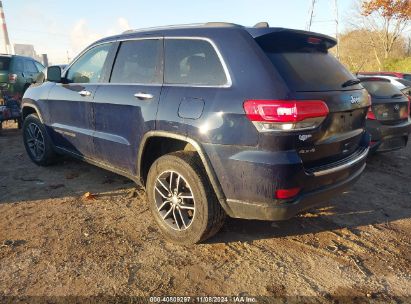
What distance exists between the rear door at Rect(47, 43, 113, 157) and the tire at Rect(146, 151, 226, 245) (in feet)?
4.11

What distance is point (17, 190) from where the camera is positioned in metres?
4.30

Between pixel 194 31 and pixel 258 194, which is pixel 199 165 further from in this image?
pixel 194 31

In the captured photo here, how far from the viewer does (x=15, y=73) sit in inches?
369

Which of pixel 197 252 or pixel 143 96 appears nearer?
pixel 197 252

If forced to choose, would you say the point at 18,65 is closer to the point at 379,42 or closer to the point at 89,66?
the point at 89,66

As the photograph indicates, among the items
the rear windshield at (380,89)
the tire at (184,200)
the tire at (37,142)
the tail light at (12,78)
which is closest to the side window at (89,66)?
the tire at (37,142)

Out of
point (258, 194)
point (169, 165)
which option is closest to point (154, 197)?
point (169, 165)

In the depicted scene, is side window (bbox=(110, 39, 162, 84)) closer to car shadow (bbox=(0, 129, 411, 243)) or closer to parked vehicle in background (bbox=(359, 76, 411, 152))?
car shadow (bbox=(0, 129, 411, 243))

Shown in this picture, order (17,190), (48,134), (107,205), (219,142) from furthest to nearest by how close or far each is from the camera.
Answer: (48,134) < (17,190) < (107,205) < (219,142)

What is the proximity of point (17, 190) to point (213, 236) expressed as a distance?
2692 mm

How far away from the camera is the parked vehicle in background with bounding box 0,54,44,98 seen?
9.01 metres

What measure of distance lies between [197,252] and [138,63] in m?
1.96

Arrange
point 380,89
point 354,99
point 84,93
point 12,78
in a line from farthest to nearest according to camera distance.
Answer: point 12,78, point 380,89, point 84,93, point 354,99

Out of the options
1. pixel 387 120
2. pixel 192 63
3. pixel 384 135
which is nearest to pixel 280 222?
pixel 192 63
